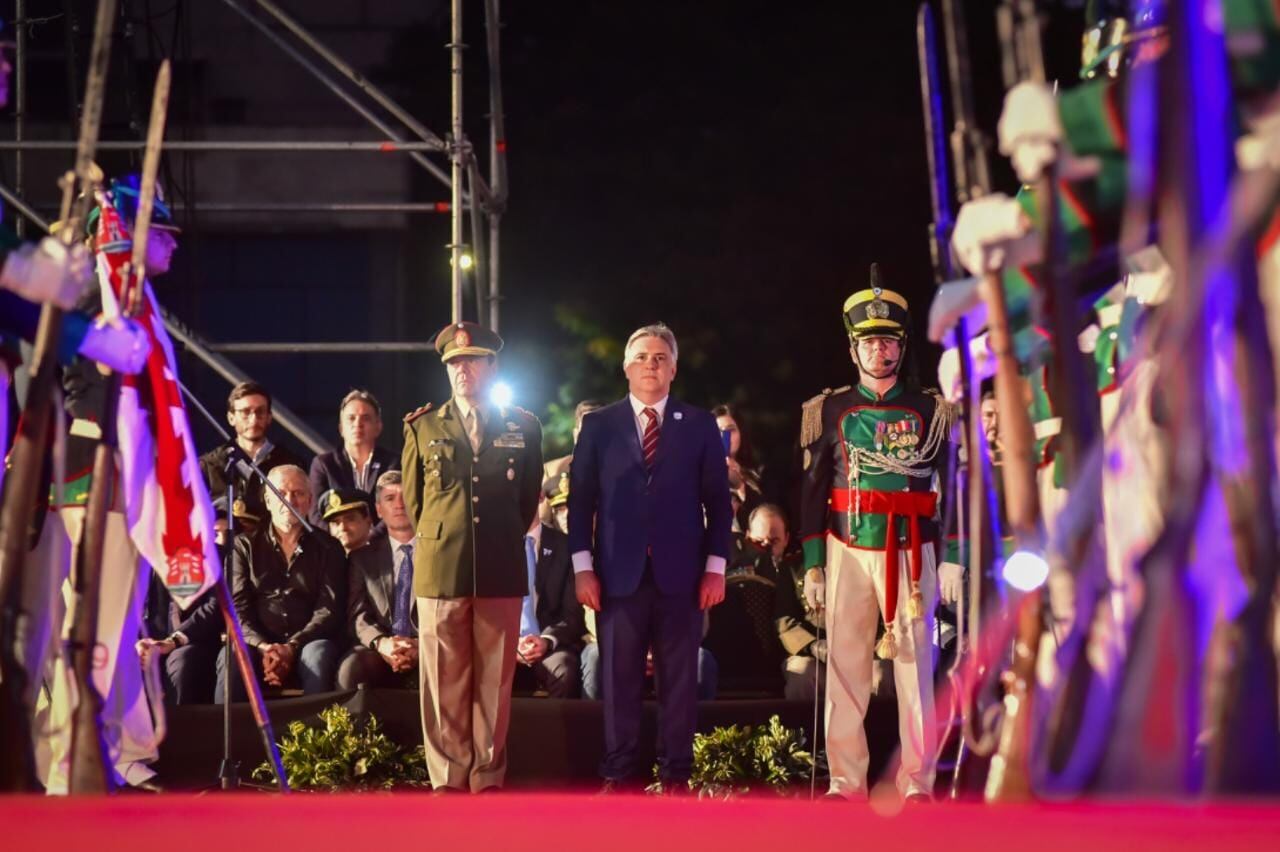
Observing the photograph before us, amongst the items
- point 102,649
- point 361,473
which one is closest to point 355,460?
point 361,473

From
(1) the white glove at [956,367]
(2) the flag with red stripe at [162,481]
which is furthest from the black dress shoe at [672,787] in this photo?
(1) the white glove at [956,367]

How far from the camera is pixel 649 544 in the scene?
21.5ft

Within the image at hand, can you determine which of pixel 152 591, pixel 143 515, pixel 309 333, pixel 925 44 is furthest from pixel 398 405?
pixel 925 44

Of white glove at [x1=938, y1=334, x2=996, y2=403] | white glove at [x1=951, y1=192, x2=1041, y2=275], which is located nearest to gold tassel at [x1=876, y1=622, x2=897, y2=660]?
white glove at [x1=938, y1=334, x2=996, y2=403]

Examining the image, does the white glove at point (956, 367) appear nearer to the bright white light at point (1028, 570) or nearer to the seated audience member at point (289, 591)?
the bright white light at point (1028, 570)

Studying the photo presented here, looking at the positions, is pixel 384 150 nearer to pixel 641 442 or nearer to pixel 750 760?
pixel 641 442

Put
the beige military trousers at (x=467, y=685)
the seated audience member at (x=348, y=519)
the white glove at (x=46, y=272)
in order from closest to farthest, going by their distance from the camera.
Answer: the white glove at (x=46, y=272)
the beige military trousers at (x=467, y=685)
the seated audience member at (x=348, y=519)

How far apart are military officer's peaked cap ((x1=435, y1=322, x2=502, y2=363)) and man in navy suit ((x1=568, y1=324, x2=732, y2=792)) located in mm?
565

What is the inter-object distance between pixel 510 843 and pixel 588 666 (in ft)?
16.0

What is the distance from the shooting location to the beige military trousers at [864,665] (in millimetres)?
6316

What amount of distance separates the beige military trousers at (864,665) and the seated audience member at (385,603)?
6.26 feet

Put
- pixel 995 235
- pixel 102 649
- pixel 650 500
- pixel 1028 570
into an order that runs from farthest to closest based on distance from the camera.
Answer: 1. pixel 650 500
2. pixel 102 649
3. pixel 1028 570
4. pixel 995 235

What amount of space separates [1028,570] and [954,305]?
1.86 ft

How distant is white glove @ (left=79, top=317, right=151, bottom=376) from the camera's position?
12.2 feet
